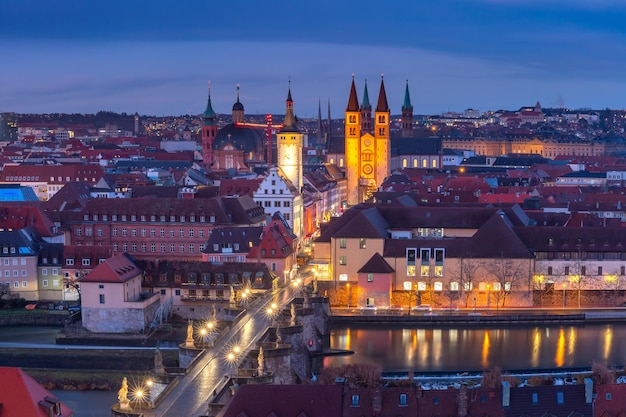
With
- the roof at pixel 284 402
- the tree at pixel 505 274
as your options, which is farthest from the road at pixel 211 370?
the tree at pixel 505 274

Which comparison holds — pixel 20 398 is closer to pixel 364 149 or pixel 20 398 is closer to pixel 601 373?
pixel 601 373

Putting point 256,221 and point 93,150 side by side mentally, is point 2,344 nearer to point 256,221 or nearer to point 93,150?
point 256,221

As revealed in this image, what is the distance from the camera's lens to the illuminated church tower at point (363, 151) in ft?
235

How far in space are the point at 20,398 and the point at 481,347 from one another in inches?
687

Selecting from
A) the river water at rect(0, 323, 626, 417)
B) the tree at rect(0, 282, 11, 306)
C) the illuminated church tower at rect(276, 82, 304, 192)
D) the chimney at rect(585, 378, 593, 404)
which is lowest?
the river water at rect(0, 323, 626, 417)

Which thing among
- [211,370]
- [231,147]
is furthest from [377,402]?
[231,147]

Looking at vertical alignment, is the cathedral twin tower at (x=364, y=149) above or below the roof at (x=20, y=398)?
above

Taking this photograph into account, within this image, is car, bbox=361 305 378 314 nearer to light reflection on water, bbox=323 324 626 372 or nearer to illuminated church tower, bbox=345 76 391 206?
light reflection on water, bbox=323 324 626 372

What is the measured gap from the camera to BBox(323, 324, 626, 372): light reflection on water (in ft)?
98.9

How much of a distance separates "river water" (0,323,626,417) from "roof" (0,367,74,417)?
7.22 m

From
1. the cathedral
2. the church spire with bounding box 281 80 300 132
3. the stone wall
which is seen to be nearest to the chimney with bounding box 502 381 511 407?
the stone wall

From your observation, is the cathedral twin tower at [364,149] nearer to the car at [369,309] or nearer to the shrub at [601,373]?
the car at [369,309]

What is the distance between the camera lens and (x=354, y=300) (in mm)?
37875

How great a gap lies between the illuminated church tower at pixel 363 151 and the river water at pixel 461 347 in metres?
37.1
